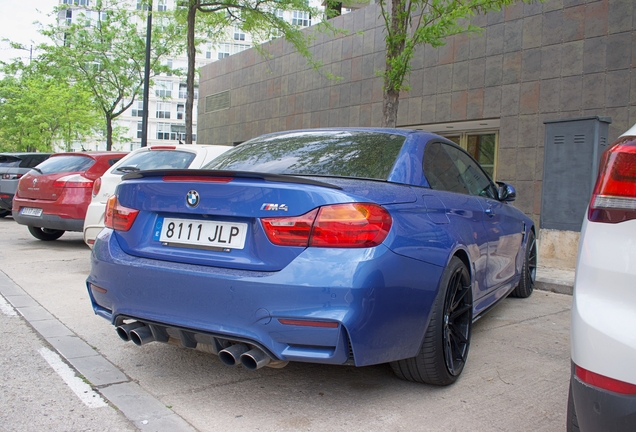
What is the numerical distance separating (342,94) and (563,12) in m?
7.55

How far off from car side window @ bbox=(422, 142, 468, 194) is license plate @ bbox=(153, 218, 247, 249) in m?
1.30

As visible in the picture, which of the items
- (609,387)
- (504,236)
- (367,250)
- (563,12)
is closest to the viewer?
(609,387)

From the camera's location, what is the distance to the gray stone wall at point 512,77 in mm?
11789

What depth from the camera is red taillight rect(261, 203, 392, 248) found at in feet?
8.81

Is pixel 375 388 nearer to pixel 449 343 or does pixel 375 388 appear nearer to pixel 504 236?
pixel 449 343

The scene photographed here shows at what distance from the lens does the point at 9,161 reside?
14.3 m

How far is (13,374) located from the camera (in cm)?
343

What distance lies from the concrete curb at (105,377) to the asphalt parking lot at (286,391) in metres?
0.01

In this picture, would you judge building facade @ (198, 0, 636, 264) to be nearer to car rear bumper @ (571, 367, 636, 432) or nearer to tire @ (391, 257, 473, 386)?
tire @ (391, 257, 473, 386)

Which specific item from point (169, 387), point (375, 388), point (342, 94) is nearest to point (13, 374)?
point (169, 387)

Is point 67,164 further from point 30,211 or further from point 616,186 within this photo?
point 616,186

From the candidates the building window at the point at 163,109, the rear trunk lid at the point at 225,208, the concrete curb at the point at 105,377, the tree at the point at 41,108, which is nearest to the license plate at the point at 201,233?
the rear trunk lid at the point at 225,208

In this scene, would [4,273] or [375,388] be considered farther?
[4,273]

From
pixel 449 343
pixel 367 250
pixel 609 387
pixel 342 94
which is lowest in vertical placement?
pixel 449 343
